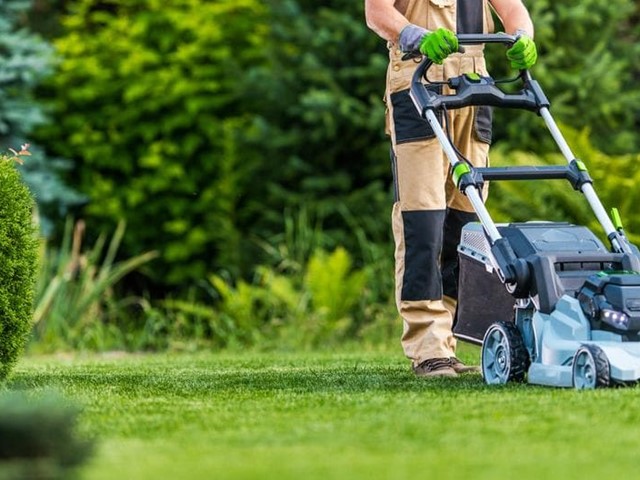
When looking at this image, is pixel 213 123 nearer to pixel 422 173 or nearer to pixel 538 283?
pixel 422 173

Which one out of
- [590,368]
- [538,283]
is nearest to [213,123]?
[538,283]

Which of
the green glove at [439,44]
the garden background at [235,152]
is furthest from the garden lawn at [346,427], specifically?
the garden background at [235,152]

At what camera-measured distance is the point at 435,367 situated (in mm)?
5844

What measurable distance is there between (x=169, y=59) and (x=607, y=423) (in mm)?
9659

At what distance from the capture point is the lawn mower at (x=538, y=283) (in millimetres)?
4801

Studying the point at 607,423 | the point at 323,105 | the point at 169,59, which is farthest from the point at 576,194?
the point at 607,423

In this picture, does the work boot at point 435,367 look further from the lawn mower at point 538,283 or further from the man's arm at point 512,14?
the man's arm at point 512,14

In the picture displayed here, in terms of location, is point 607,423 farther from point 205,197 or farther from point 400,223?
point 205,197

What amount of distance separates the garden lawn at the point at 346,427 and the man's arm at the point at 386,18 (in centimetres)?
138

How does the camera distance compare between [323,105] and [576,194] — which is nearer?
[576,194]

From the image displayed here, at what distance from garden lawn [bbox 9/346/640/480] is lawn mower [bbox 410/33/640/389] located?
4.5 inches

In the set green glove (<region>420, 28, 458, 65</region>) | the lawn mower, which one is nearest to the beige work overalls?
the lawn mower

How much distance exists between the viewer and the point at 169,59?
1320 cm

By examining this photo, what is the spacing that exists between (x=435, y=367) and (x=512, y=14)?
1556 mm
